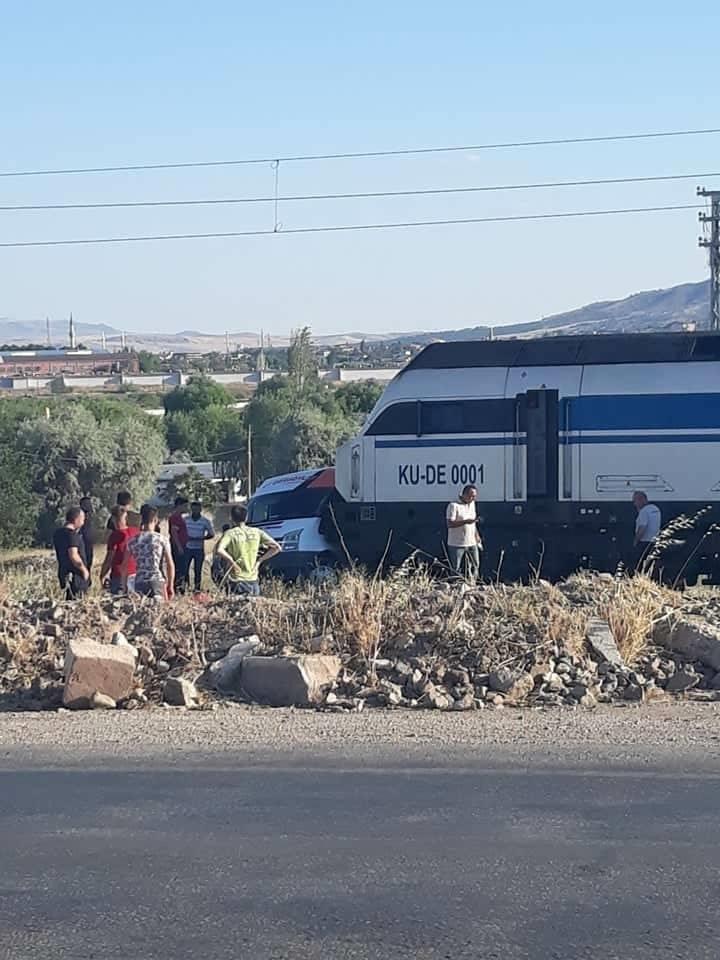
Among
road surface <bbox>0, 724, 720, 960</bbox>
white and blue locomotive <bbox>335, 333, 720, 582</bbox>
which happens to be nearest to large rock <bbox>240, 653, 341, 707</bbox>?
road surface <bbox>0, 724, 720, 960</bbox>

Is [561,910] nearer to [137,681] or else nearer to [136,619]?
[137,681]

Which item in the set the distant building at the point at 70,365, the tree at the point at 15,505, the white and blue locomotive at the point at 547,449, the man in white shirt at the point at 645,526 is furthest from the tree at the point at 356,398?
the distant building at the point at 70,365

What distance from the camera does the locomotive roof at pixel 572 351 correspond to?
62.6ft

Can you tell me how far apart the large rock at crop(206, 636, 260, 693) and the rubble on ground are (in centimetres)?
1

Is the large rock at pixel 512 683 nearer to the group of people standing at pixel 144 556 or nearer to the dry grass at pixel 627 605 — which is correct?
the dry grass at pixel 627 605

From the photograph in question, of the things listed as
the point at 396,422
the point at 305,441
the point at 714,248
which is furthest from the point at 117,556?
the point at 305,441

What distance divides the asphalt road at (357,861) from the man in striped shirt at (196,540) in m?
10.8

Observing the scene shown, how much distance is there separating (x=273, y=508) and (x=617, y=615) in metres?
12.7

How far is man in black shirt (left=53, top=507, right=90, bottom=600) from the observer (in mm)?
14680

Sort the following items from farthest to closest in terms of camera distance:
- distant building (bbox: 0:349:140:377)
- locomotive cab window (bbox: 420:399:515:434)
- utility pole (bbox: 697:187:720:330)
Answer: distant building (bbox: 0:349:140:377), utility pole (bbox: 697:187:720:330), locomotive cab window (bbox: 420:399:515:434)

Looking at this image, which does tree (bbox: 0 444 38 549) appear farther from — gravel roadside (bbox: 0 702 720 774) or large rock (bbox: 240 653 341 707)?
gravel roadside (bbox: 0 702 720 774)

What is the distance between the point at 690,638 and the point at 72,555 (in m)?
6.91

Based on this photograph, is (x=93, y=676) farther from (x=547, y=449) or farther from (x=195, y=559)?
(x=547, y=449)

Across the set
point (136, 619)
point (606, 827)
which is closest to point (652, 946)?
point (606, 827)
